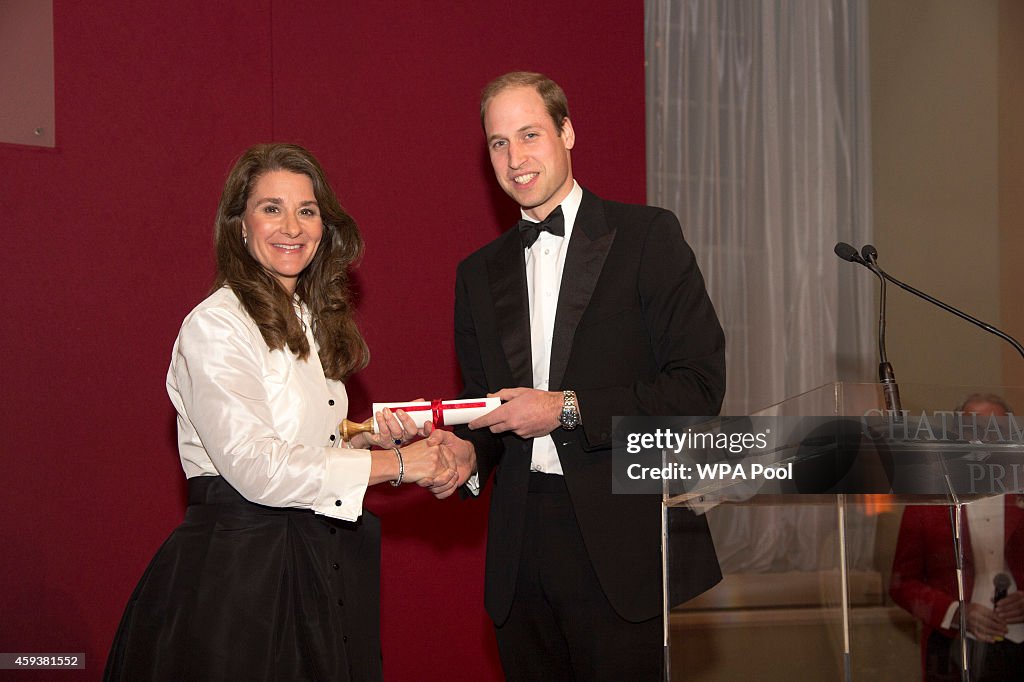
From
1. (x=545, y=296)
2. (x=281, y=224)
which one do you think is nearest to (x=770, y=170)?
(x=545, y=296)

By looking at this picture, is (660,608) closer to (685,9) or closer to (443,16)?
(443,16)

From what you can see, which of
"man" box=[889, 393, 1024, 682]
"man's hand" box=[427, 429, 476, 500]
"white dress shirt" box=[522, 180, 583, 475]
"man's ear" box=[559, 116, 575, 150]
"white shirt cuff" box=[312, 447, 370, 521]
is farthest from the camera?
"man's ear" box=[559, 116, 575, 150]

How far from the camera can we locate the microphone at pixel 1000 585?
1811 millimetres

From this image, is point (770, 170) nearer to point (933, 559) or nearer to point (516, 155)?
point (516, 155)

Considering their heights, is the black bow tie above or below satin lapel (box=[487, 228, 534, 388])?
above

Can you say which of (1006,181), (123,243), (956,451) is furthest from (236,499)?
(1006,181)

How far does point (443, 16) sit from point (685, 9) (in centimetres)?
143

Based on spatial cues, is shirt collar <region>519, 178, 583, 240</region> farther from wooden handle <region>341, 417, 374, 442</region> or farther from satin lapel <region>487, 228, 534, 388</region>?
wooden handle <region>341, 417, 374, 442</region>

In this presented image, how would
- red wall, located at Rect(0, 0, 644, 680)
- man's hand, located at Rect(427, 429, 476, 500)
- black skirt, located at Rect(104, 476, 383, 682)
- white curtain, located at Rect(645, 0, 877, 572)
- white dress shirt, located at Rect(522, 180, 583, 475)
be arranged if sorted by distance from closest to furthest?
black skirt, located at Rect(104, 476, 383, 682), white dress shirt, located at Rect(522, 180, 583, 475), man's hand, located at Rect(427, 429, 476, 500), red wall, located at Rect(0, 0, 644, 680), white curtain, located at Rect(645, 0, 877, 572)

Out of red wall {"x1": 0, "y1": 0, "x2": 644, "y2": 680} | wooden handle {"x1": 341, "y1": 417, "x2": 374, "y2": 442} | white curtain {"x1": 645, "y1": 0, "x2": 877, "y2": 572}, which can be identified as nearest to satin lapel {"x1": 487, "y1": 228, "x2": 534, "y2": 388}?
wooden handle {"x1": 341, "y1": 417, "x2": 374, "y2": 442}

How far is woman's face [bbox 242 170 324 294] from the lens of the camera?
2.39 meters

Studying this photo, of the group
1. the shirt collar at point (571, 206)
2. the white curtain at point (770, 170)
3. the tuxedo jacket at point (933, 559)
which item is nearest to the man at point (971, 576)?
the tuxedo jacket at point (933, 559)

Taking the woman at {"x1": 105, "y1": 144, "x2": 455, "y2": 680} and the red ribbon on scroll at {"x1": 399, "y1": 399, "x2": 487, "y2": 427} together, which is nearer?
the woman at {"x1": 105, "y1": 144, "x2": 455, "y2": 680}

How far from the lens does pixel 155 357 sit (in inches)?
138
